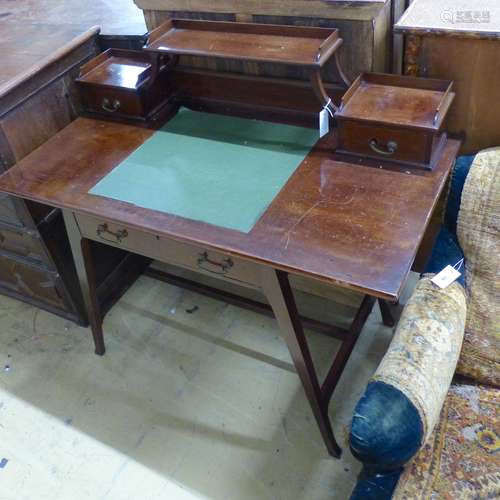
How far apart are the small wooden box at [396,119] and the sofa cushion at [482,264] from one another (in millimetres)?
123

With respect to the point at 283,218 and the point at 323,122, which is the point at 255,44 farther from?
the point at 283,218

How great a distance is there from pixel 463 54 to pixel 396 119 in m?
0.25

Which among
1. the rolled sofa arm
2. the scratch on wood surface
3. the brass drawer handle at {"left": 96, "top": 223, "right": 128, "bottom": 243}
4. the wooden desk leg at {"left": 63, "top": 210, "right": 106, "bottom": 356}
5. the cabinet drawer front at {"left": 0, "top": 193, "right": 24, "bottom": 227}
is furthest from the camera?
the cabinet drawer front at {"left": 0, "top": 193, "right": 24, "bottom": 227}

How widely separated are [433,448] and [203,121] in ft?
3.49

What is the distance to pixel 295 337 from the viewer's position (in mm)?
1328

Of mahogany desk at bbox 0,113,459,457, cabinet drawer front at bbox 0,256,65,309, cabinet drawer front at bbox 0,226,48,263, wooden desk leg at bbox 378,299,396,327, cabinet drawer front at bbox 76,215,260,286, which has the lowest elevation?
wooden desk leg at bbox 378,299,396,327

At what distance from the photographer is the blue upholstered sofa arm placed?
1.02 m

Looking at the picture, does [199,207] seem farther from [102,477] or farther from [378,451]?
[102,477]

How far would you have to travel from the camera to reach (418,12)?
1312 millimetres

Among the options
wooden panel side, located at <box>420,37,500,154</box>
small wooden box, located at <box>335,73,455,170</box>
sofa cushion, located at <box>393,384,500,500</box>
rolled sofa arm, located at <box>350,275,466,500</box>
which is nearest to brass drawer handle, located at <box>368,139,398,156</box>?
small wooden box, located at <box>335,73,455,170</box>

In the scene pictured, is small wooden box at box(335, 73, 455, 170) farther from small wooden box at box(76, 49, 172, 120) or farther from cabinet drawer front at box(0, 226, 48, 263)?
cabinet drawer front at box(0, 226, 48, 263)

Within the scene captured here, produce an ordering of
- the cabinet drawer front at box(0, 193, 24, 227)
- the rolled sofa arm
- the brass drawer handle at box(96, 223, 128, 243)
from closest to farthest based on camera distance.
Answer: the rolled sofa arm → the brass drawer handle at box(96, 223, 128, 243) → the cabinet drawer front at box(0, 193, 24, 227)

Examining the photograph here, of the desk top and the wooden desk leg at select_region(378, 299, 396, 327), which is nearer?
the desk top

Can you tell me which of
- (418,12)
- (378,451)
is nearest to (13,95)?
(418,12)
